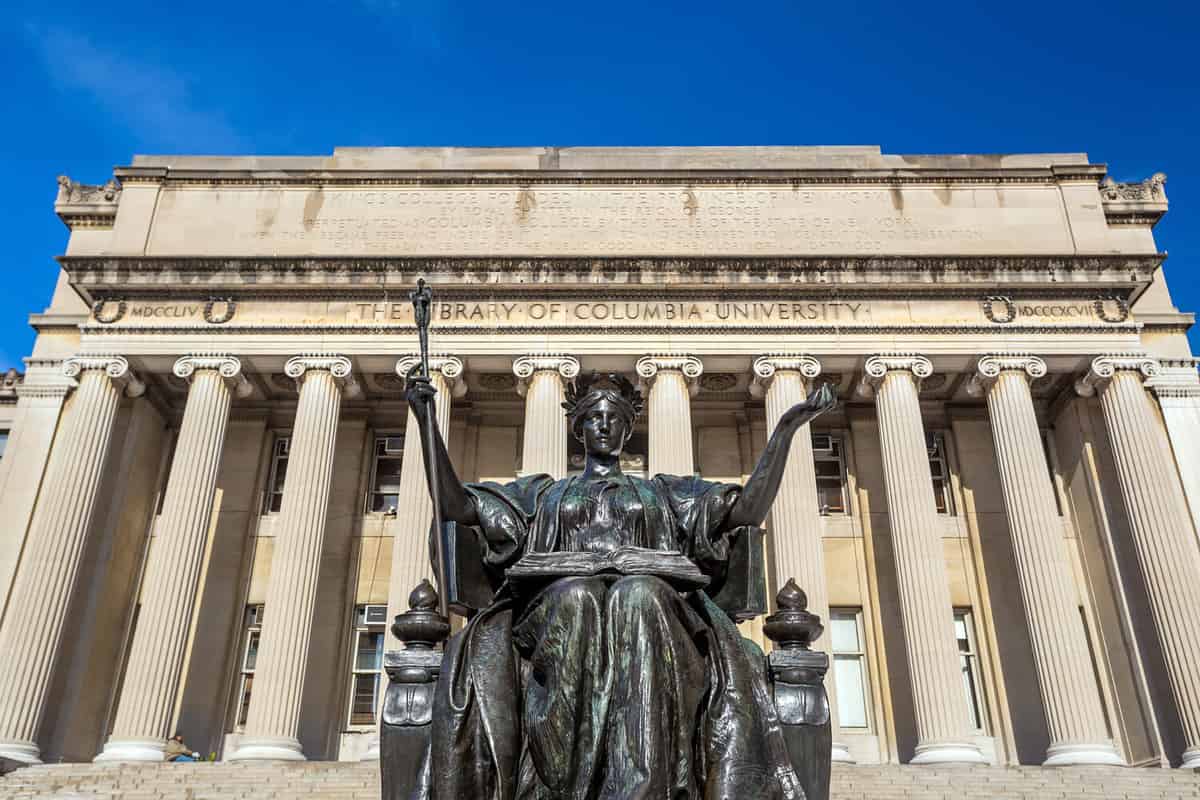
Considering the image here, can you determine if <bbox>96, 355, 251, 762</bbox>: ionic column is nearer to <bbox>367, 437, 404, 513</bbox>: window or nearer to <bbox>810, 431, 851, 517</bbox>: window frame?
<bbox>367, 437, 404, 513</bbox>: window

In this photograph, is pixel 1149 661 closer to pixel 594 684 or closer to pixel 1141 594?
pixel 1141 594

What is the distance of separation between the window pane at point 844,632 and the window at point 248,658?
13873 millimetres

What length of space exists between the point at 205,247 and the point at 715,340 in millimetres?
13238

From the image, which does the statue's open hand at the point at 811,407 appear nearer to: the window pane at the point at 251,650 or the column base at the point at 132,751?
the column base at the point at 132,751

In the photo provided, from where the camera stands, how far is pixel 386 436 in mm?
27922

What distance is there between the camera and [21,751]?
20.3m

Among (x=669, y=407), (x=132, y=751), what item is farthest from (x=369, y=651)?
(x=669, y=407)

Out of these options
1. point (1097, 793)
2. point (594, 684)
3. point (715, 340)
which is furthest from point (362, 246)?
point (594, 684)

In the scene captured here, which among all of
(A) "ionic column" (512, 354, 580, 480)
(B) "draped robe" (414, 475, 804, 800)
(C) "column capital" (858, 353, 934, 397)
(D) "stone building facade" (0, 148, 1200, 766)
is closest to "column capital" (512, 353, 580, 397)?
(A) "ionic column" (512, 354, 580, 480)

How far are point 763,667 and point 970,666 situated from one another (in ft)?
73.1

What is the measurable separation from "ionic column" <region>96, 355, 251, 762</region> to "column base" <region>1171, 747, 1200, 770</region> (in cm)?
261

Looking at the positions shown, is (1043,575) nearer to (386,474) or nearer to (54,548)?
(386,474)

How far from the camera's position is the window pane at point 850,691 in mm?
24406

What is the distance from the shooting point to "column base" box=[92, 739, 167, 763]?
1973cm
